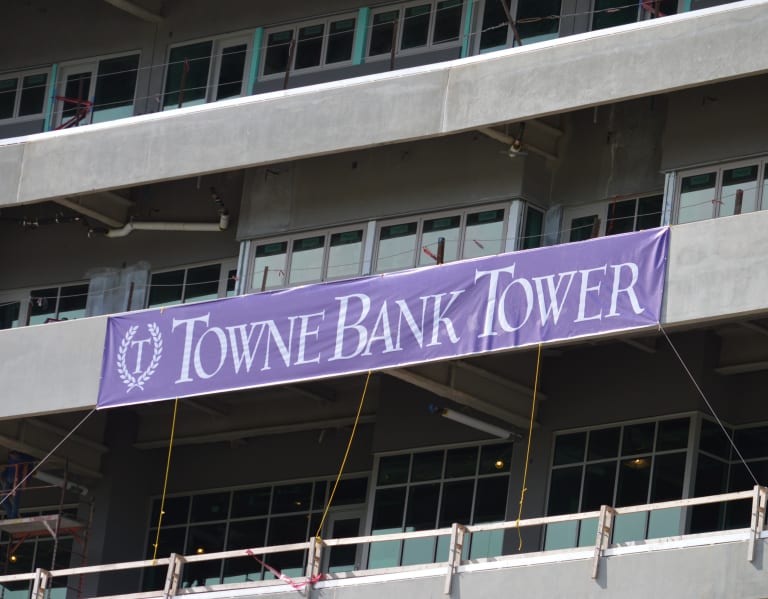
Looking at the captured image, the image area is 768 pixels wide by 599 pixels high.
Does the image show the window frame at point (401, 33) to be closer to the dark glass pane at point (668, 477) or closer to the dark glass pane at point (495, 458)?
the dark glass pane at point (495, 458)

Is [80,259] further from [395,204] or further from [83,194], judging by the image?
[395,204]

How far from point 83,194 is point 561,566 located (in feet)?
39.2

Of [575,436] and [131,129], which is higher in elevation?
[131,129]

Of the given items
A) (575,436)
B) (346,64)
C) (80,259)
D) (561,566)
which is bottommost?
(561,566)

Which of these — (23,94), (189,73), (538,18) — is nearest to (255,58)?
(189,73)

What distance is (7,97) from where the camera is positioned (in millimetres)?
39188

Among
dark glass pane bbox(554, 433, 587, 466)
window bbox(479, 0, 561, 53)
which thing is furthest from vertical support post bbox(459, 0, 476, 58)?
dark glass pane bbox(554, 433, 587, 466)

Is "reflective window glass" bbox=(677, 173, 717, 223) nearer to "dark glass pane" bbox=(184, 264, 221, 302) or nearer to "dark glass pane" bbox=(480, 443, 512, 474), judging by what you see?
Result: "dark glass pane" bbox=(480, 443, 512, 474)

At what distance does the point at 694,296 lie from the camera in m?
27.4

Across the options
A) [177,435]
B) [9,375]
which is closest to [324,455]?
[177,435]

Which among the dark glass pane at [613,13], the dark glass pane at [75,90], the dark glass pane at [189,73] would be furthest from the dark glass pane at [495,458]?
the dark glass pane at [75,90]

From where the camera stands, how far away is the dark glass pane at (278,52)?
116 feet

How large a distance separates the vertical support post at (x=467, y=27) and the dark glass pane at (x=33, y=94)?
8.88 meters

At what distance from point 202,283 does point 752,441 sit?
10013 mm
